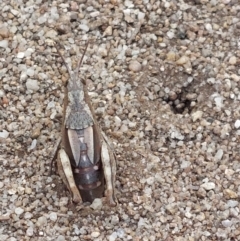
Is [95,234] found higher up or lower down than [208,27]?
lower down

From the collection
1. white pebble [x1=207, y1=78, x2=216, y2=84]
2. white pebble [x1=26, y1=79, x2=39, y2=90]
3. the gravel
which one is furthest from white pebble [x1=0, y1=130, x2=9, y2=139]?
white pebble [x1=207, y1=78, x2=216, y2=84]

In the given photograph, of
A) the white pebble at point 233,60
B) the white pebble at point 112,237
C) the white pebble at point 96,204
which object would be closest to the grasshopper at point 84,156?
the white pebble at point 96,204

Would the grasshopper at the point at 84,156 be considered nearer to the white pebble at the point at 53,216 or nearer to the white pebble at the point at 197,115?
the white pebble at the point at 53,216

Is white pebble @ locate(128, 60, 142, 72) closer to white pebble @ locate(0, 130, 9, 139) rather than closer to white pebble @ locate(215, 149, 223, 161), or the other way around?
white pebble @ locate(215, 149, 223, 161)

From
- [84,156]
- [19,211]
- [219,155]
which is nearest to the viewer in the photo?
[84,156]

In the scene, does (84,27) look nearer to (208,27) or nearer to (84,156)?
(208,27)

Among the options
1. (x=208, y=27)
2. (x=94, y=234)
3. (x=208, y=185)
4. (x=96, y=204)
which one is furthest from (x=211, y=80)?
(x=94, y=234)
